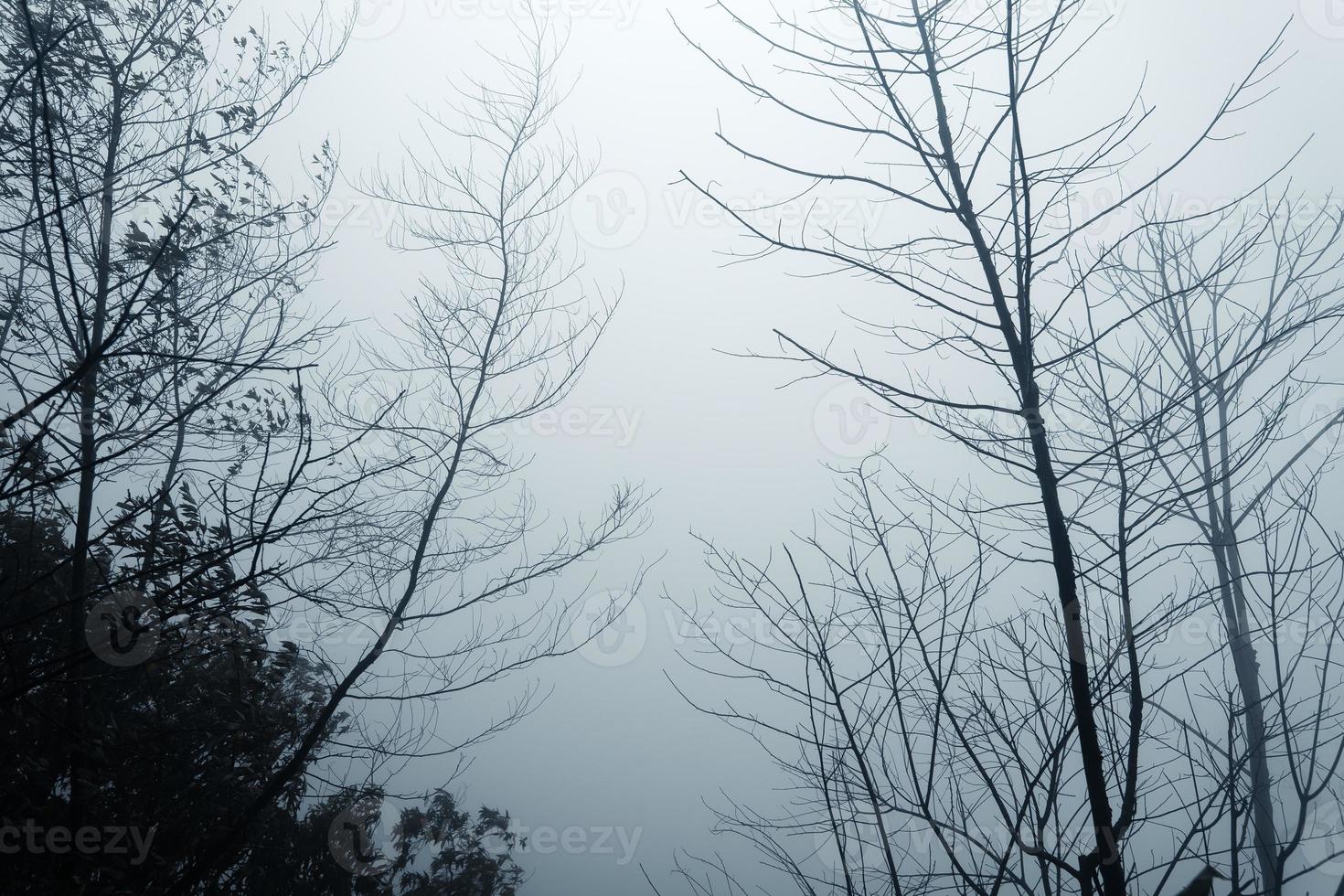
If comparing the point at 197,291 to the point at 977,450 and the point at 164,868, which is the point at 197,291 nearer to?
the point at 164,868

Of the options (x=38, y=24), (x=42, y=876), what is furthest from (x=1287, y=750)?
(x=38, y=24)

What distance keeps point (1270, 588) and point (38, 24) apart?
6569 mm

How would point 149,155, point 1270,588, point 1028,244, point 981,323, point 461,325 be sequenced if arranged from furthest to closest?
point 461,325, point 149,155, point 1270,588, point 981,323, point 1028,244

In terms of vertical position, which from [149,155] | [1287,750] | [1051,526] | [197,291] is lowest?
[1287,750]

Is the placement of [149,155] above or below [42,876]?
above

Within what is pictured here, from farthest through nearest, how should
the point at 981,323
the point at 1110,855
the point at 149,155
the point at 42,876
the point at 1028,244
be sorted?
the point at 149,155, the point at 42,876, the point at 981,323, the point at 1028,244, the point at 1110,855

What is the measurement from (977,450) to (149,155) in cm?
587

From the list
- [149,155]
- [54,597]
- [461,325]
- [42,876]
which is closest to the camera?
[42,876]

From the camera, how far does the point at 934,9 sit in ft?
7.36

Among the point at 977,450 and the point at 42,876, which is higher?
the point at 977,450

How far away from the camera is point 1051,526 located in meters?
1.90

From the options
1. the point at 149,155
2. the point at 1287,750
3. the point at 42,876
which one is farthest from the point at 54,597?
the point at 1287,750

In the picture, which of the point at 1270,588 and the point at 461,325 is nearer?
the point at 1270,588

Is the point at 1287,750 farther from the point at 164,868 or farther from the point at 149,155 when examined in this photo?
the point at 149,155
